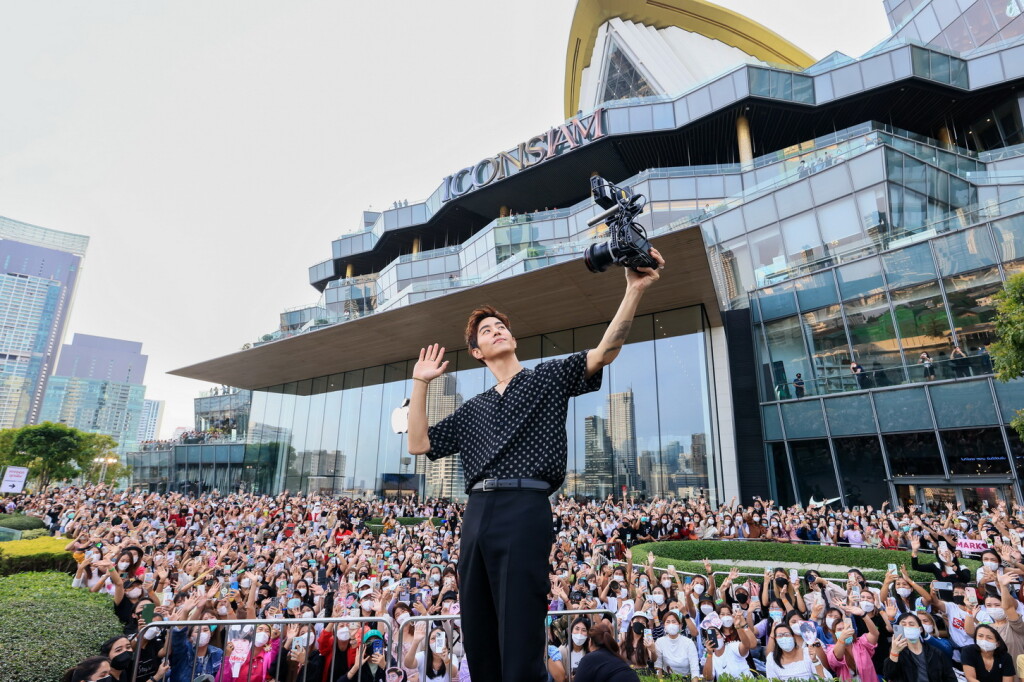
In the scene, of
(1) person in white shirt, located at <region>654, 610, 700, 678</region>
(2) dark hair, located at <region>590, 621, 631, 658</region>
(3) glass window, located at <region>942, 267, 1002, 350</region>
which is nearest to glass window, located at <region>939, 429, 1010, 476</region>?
(3) glass window, located at <region>942, 267, 1002, 350</region>

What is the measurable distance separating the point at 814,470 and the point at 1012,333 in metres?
10.3

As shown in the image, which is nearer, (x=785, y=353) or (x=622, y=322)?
(x=622, y=322)

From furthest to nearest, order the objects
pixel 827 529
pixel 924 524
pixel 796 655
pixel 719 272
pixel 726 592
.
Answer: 1. pixel 719 272
2. pixel 827 529
3. pixel 924 524
4. pixel 726 592
5. pixel 796 655

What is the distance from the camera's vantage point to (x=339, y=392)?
103 ft

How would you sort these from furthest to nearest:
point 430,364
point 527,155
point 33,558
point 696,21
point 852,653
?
point 696,21 → point 527,155 → point 33,558 → point 852,653 → point 430,364

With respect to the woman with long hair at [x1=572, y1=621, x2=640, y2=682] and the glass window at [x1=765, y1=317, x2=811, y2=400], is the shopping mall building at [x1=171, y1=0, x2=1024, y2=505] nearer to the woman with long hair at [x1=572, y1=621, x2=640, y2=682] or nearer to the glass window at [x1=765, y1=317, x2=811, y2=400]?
the glass window at [x1=765, y1=317, x2=811, y2=400]

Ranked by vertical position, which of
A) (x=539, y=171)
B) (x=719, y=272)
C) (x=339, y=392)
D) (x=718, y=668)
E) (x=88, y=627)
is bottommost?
(x=718, y=668)

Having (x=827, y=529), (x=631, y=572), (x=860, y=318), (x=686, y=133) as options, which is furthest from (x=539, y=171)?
(x=631, y=572)

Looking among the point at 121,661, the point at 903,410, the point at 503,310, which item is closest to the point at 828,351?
the point at 903,410

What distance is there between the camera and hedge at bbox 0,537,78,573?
9.29 meters

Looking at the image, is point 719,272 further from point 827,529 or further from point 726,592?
point 726,592

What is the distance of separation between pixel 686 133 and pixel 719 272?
13190 millimetres

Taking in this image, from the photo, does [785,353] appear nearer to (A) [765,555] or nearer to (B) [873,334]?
(B) [873,334]

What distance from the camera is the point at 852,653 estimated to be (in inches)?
228
